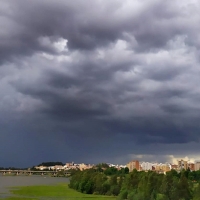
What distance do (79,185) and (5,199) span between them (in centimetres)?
2877

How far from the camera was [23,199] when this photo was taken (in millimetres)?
61906

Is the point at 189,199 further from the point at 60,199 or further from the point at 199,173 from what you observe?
the point at 199,173

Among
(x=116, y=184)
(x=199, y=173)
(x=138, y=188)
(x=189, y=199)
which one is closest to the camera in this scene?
(x=189, y=199)

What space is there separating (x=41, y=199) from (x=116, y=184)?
20.9m

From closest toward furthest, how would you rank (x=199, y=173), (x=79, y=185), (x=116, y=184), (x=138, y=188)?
(x=138, y=188), (x=116, y=184), (x=79, y=185), (x=199, y=173)

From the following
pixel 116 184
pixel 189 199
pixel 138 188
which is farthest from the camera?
pixel 116 184

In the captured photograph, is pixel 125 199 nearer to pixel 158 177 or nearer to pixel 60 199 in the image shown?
pixel 158 177

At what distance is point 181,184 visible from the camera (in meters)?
54.0

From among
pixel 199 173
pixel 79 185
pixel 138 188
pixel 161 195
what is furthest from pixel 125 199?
pixel 199 173

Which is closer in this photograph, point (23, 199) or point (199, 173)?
point (23, 199)

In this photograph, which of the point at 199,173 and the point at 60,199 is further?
the point at 199,173

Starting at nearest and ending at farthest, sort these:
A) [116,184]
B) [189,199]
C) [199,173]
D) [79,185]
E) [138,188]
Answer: [189,199]
[138,188]
[116,184]
[79,185]
[199,173]

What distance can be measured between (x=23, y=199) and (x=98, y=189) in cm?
2258

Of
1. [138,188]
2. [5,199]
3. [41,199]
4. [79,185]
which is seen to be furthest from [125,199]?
[79,185]
